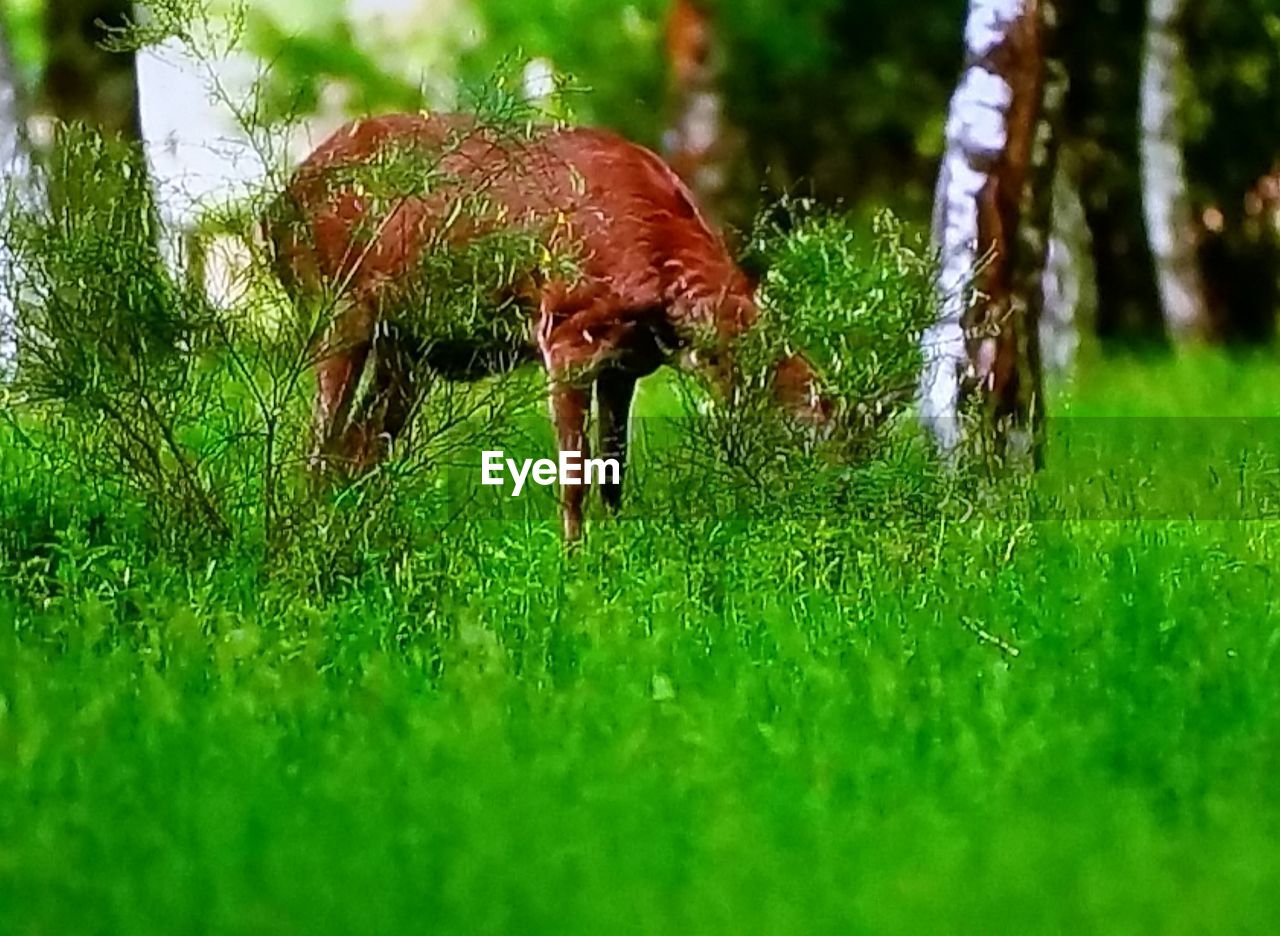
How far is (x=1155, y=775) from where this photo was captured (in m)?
2.48

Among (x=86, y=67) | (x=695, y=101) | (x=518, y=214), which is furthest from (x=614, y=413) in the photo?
(x=86, y=67)

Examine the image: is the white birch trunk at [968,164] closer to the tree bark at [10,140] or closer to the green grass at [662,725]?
the green grass at [662,725]

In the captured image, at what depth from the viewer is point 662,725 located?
103 inches

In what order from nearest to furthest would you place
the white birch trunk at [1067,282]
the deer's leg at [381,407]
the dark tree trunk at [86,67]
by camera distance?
1. the deer's leg at [381,407]
2. the dark tree trunk at [86,67]
3. the white birch trunk at [1067,282]

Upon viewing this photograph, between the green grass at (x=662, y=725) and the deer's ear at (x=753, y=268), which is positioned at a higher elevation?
the deer's ear at (x=753, y=268)

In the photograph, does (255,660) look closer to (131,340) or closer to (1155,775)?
(131,340)

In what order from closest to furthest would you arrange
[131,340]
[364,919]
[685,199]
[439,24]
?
[364,919] < [131,340] < [685,199] < [439,24]

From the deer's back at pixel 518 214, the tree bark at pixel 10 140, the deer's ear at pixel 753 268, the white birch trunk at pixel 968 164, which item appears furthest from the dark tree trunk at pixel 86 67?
the white birch trunk at pixel 968 164

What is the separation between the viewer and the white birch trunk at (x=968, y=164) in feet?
12.9

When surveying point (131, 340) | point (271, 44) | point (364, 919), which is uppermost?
point (271, 44)

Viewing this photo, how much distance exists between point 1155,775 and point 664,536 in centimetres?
117

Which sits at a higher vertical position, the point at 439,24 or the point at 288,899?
the point at 439,24

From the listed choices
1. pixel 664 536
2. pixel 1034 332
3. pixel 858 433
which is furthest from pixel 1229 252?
pixel 664 536

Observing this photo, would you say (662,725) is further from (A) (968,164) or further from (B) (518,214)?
(A) (968,164)
